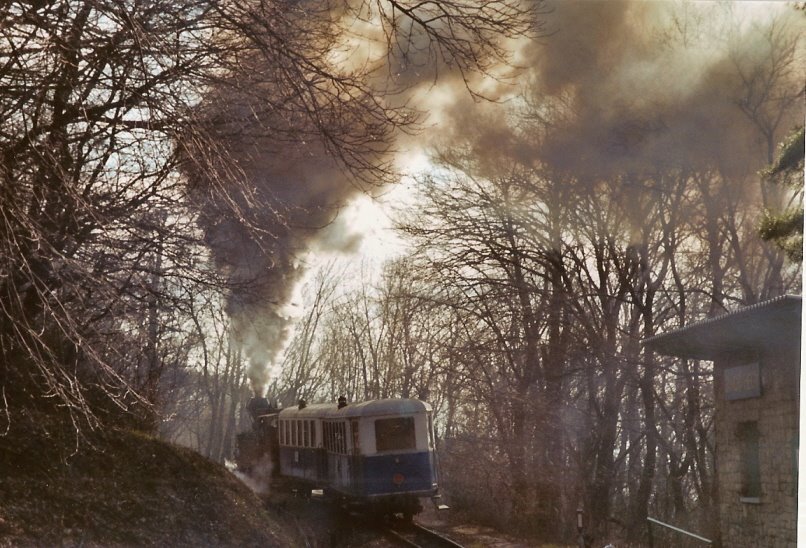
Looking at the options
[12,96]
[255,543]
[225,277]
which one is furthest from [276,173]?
[12,96]

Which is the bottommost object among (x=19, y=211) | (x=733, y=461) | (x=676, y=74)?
(x=733, y=461)

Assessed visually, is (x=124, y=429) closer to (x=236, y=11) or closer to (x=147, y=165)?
(x=147, y=165)

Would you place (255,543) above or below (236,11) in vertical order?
below

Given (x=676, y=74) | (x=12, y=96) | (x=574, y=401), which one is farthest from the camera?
(x=574, y=401)

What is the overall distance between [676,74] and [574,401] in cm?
609

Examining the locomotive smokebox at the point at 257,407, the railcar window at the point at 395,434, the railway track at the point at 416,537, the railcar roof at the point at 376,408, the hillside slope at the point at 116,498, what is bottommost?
the railway track at the point at 416,537

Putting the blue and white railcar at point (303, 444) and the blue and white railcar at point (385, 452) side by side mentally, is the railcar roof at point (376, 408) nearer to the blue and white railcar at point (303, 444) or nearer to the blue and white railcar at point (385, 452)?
the blue and white railcar at point (385, 452)

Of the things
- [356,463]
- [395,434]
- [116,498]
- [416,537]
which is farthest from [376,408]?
[116,498]

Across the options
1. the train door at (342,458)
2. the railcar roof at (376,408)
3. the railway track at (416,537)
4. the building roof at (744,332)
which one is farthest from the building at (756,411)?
the train door at (342,458)

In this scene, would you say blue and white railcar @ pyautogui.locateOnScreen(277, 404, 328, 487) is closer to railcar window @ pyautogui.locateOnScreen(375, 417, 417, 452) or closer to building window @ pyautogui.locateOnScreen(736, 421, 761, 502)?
railcar window @ pyautogui.locateOnScreen(375, 417, 417, 452)

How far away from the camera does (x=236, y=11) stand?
5.07 m

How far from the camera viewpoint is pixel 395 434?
39.0 ft

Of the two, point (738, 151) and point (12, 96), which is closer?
point (12, 96)

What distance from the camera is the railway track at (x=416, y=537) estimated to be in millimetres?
10319
